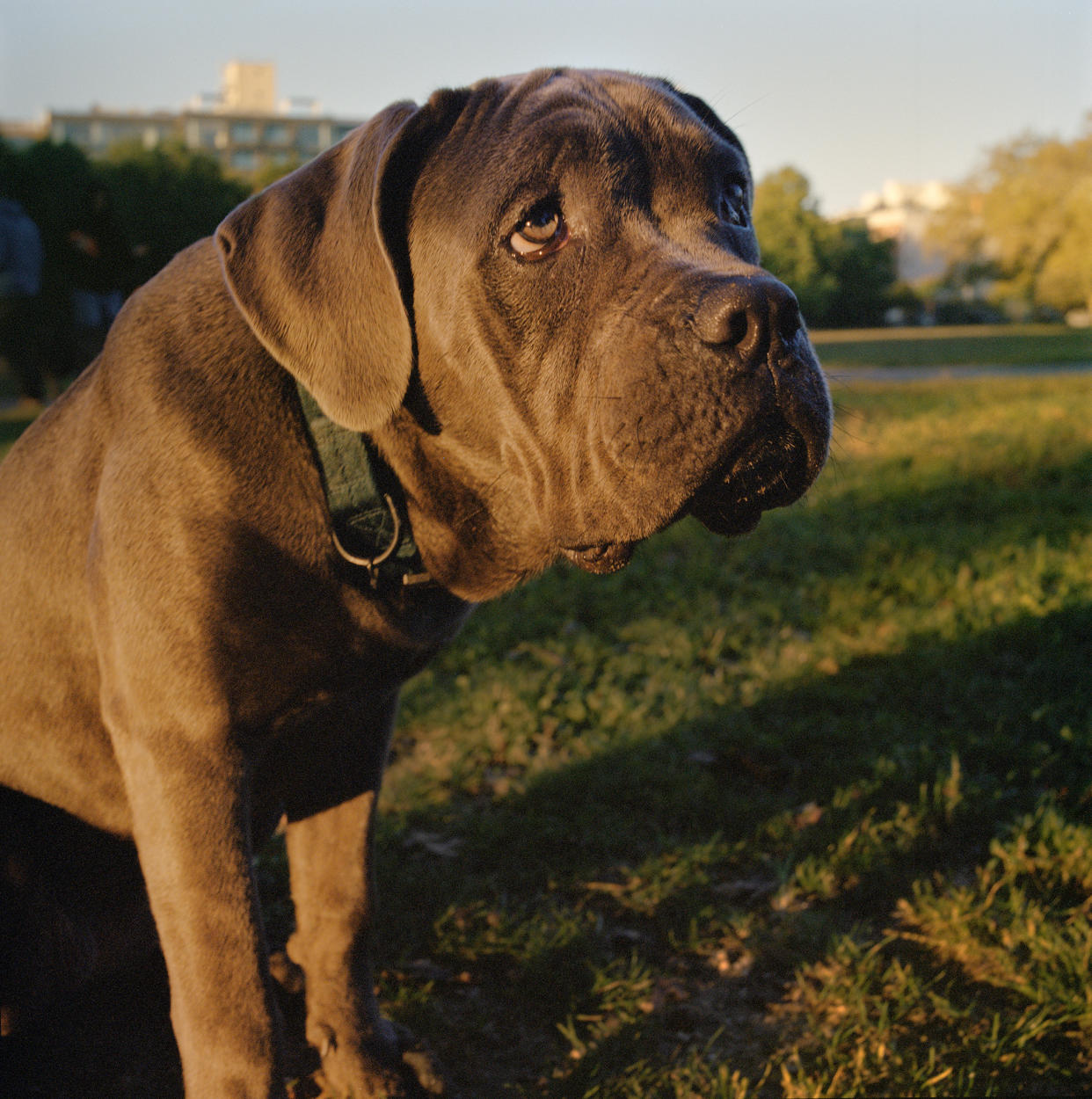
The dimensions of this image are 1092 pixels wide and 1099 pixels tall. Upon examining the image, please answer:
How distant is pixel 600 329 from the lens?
1989 millimetres

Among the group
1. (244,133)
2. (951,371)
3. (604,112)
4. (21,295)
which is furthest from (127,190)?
(244,133)

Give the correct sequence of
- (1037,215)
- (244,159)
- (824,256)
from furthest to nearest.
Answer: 1. (244,159)
2. (824,256)
3. (1037,215)

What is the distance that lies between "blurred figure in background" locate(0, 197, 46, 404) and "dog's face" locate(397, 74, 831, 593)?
10.6 metres

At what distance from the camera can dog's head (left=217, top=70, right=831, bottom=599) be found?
1.90 metres

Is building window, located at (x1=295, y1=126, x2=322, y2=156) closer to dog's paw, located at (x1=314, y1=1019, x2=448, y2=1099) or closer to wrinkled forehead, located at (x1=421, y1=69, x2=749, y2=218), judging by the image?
wrinkled forehead, located at (x1=421, y1=69, x2=749, y2=218)

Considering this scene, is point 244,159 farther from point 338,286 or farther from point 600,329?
point 600,329

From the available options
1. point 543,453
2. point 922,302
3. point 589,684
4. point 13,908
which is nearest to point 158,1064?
point 13,908

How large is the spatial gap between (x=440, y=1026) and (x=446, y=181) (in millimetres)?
2034

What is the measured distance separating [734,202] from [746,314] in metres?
0.69

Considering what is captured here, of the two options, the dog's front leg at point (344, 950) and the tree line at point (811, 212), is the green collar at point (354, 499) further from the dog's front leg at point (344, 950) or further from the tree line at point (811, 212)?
the tree line at point (811, 212)

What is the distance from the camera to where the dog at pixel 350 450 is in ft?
6.34

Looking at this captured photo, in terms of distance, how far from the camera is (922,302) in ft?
200

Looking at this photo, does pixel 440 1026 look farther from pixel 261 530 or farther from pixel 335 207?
pixel 335 207

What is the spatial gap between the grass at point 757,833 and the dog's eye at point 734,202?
2.33ft
